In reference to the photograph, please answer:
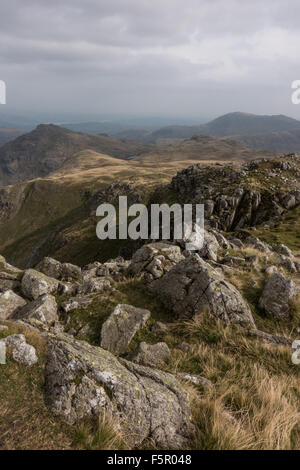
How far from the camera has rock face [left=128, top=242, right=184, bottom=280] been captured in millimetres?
16141

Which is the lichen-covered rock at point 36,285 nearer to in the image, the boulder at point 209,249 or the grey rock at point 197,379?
the grey rock at point 197,379

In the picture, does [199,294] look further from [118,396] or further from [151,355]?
[118,396]

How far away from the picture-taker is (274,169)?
6594 cm

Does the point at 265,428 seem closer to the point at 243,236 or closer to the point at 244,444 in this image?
the point at 244,444

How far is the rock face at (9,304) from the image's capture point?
41.1 feet

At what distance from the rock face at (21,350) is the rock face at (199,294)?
24.7ft

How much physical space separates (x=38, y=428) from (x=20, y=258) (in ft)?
385

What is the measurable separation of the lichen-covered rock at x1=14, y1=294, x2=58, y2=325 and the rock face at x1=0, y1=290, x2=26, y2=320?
1.40 feet

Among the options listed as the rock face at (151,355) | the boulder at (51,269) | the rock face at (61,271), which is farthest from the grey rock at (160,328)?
the boulder at (51,269)

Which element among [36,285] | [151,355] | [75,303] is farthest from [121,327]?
[36,285]

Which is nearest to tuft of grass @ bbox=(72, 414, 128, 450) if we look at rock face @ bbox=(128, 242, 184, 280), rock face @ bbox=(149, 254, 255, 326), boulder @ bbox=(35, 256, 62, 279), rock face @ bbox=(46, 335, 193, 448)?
rock face @ bbox=(46, 335, 193, 448)

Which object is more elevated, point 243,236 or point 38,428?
point 38,428

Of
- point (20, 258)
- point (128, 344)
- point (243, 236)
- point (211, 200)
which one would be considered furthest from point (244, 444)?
point (20, 258)

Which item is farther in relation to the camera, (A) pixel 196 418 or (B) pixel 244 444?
(A) pixel 196 418
